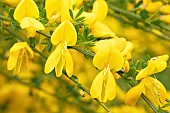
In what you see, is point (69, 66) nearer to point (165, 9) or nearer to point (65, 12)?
point (65, 12)

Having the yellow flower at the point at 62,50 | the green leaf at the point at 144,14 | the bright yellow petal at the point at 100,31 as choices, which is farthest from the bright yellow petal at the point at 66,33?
the green leaf at the point at 144,14

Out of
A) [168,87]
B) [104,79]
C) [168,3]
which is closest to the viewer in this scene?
[104,79]

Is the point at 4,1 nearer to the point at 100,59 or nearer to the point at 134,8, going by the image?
the point at 100,59

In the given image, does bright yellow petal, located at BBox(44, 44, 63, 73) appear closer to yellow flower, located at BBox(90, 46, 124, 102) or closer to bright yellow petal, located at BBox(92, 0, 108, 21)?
yellow flower, located at BBox(90, 46, 124, 102)

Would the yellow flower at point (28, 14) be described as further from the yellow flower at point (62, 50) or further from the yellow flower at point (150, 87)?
the yellow flower at point (150, 87)

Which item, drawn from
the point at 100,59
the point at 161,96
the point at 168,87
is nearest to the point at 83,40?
the point at 100,59
